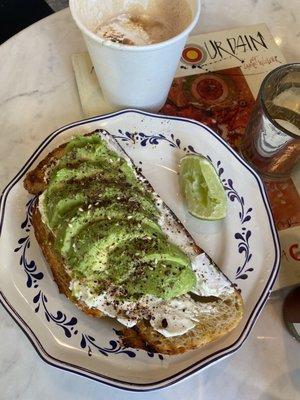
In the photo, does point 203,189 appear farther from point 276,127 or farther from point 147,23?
point 147,23

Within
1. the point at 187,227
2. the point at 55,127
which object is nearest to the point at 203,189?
the point at 187,227

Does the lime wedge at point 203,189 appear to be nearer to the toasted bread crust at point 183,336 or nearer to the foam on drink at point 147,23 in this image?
the toasted bread crust at point 183,336

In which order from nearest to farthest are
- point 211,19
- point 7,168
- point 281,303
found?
point 281,303, point 7,168, point 211,19

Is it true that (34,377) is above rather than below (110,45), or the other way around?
below

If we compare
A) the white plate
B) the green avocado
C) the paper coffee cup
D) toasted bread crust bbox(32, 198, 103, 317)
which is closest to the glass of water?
the white plate

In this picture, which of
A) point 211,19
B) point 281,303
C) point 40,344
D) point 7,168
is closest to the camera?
point 40,344

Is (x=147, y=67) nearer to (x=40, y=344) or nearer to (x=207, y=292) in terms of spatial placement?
(x=207, y=292)

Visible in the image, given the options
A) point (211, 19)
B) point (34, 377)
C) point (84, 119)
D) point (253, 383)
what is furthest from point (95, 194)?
point (211, 19)
